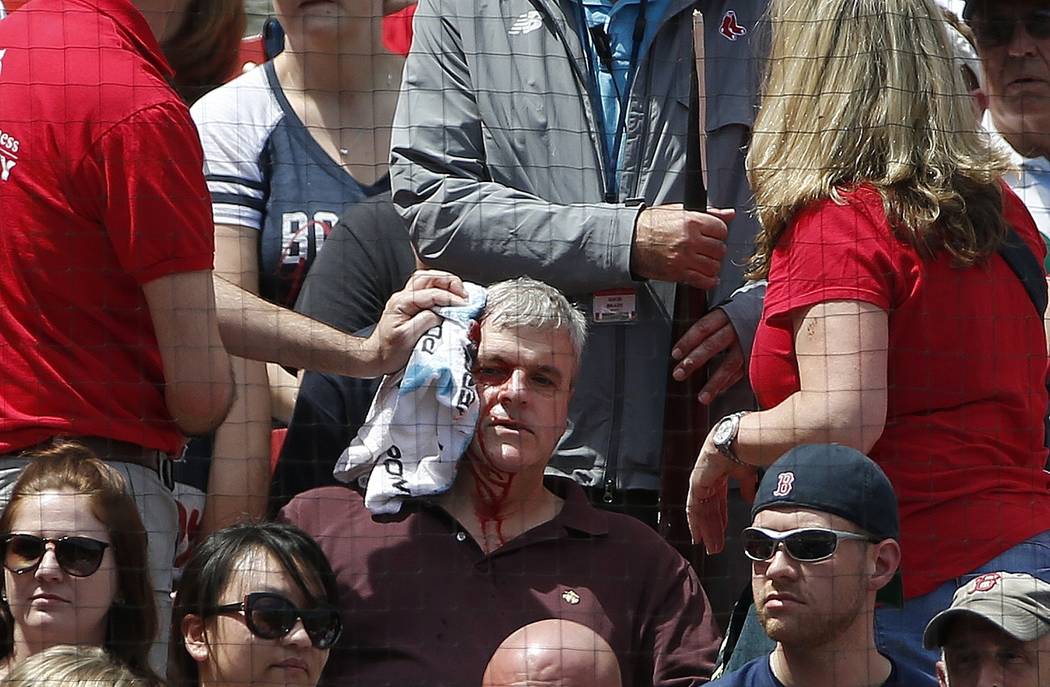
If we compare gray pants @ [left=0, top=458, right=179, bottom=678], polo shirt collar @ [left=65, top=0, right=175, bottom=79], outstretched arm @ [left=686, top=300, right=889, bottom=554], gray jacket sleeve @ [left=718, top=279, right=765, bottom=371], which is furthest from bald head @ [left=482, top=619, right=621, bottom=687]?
polo shirt collar @ [left=65, top=0, right=175, bottom=79]

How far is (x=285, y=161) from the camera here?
4.11 meters

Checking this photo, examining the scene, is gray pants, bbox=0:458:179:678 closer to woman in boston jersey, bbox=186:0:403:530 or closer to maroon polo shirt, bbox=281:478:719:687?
maroon polo shirt, bbox=281:478:719:687

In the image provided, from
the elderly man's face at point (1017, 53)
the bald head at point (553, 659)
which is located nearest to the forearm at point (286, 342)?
the bald head at point (553, 659)

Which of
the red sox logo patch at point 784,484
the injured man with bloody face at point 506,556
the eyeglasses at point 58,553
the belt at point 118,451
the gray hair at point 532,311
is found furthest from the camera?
the gray hair at point 532,311

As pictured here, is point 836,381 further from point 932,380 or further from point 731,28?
point 731,28

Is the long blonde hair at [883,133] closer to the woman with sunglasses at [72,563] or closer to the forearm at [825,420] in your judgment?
the forearm at [825,420]

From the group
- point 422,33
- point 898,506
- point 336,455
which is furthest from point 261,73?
point 898,506

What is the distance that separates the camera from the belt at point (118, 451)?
10.8ft

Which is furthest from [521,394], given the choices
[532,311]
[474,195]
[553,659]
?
[553,659]

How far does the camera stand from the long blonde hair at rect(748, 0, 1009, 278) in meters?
3.21

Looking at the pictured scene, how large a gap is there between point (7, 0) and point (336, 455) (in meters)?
1.53

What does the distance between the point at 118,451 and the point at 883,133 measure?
1.44 m

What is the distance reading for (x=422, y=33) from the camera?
389 cm

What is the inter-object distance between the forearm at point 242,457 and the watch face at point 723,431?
0.98m
